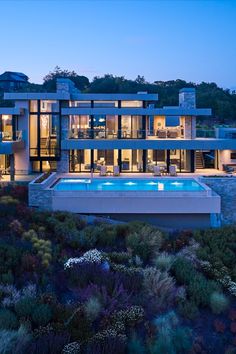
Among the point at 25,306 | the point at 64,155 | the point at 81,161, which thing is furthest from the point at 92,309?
the point at 81,161

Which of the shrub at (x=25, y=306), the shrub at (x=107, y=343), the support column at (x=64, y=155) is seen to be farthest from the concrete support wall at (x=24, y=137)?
the shrub at (x=107, y=343)

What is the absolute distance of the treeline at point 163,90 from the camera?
6488 cm

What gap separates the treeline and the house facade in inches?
1224

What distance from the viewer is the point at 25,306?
9508 mm

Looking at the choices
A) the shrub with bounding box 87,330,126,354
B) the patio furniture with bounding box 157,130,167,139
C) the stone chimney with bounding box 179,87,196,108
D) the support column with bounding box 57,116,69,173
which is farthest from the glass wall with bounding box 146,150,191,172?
the shrub with bounding box 87,330,126,354

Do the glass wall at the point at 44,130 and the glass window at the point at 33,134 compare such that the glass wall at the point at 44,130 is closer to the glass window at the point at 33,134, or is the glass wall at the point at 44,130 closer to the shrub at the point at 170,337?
the glass window at the point at 33,134

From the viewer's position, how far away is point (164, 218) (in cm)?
2105

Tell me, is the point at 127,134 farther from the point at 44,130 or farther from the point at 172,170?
the point at 44,130

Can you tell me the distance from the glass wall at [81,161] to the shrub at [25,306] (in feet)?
68.3

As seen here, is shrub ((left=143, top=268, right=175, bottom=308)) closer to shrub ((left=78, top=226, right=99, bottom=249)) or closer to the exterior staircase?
shrub ((left=78, top=226, right=99, bottom=249))

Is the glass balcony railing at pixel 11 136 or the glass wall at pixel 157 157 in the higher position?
the glass balcony railing at pixel 11 136

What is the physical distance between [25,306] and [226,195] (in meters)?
15.4

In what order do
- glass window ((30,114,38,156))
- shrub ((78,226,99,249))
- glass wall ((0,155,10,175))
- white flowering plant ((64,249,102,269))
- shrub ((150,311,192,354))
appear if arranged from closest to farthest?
shrub ((150,311,192,354)) → white flowering plant ((64,249,102,269)) → shrub ((78,226,99,249)) → glass wall ((0,155,10,175)) → glass window ((30,114,38,156))

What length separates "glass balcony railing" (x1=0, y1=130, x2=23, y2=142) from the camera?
2742cm
